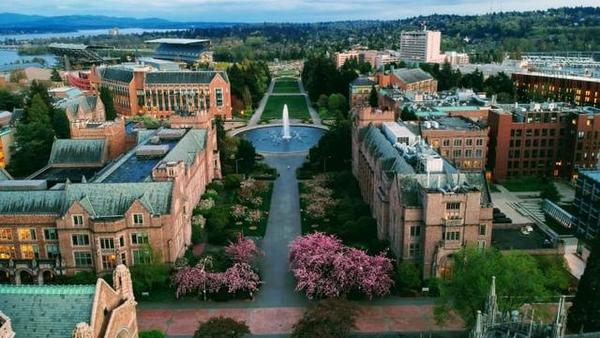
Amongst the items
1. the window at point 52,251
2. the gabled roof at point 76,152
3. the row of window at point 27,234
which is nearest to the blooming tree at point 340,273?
the window at point 52,251

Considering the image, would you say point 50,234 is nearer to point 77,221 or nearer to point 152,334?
point 77,221

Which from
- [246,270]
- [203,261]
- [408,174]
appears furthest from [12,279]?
[408,174]

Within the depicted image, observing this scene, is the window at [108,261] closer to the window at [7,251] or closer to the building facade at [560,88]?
the window at [7,251]

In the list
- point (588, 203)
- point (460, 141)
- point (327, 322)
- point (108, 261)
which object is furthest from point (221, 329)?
point (460, 141)

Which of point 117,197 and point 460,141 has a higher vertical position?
point 117,197

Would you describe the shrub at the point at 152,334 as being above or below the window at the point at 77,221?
below

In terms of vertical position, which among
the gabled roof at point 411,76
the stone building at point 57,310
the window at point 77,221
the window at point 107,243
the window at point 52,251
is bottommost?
the window at point 52,251

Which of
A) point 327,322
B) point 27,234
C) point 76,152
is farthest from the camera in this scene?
point 76,152
